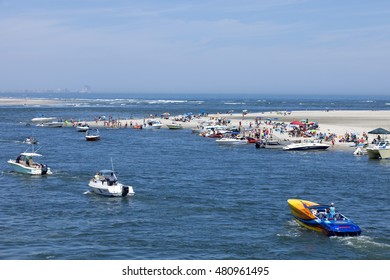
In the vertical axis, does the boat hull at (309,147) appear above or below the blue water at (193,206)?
above

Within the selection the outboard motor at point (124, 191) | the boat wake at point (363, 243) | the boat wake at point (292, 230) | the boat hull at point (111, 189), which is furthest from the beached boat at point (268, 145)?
the boat wake at point (363, 243)

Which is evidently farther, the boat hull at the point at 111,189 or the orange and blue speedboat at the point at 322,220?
the boat hull at the point at 111,189

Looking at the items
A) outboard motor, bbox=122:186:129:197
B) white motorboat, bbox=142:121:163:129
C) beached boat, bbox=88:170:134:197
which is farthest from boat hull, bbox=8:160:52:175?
white motorboat, bbox=142:121:163:129

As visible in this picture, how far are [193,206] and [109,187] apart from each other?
27.5ft

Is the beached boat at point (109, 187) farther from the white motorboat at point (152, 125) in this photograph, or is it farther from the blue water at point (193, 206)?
the white motorboat at point (152, 125)

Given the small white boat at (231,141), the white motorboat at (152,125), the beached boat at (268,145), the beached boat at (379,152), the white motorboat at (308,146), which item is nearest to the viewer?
the beached boat at (379,152)

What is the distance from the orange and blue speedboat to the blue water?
1.94 ft

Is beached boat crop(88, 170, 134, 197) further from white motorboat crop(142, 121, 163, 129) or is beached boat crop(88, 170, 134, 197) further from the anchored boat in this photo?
white motorboat crop(142, 121, 163, 129)

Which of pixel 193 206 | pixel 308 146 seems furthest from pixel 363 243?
pixel 308 146

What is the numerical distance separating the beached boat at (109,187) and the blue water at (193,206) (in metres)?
0.79

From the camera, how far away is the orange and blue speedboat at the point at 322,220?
36781 mm

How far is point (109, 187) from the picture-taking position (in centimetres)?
4997

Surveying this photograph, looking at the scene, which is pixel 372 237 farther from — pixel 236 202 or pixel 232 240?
pixel 236 202
